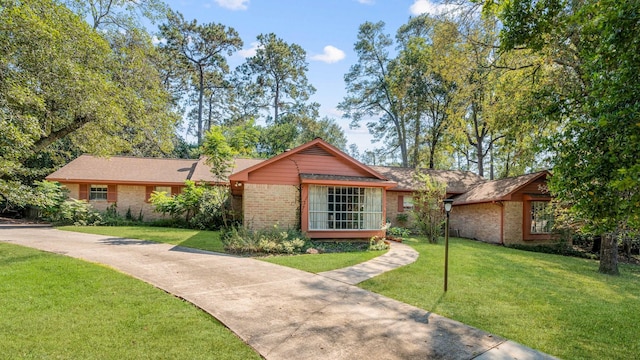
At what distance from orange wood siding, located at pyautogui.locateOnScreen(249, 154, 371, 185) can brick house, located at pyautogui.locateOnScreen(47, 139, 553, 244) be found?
0.13ft

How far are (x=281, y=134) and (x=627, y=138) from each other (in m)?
31.1

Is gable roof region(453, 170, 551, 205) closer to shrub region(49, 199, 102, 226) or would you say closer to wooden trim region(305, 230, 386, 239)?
wooden trim region(305, 230, 386, 239)

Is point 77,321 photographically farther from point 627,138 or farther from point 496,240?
point 496,240

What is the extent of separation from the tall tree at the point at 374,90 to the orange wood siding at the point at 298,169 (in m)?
15.6

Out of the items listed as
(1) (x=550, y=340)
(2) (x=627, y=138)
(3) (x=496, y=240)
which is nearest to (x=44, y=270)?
(1) (x=550, y=340)

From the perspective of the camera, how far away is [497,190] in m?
17.5

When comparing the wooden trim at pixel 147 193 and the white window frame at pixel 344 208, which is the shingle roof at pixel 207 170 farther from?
the white window frame at pixel 344 208

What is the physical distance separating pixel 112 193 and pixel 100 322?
18842 mm

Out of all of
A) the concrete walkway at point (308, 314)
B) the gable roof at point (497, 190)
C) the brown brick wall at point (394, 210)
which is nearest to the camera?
the concrete walkway at point (308, 314)

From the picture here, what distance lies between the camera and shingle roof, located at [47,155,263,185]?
20109mm

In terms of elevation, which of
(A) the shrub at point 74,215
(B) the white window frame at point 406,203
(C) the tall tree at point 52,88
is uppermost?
(C) the tall tree at point 52,88

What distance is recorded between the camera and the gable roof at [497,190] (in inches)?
643

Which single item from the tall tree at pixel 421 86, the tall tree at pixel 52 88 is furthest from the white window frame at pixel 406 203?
the tall tree at pixel 52 88

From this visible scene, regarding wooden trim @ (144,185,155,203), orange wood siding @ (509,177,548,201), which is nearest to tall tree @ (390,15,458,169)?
orange wood siding @ (509,177,548,201)
